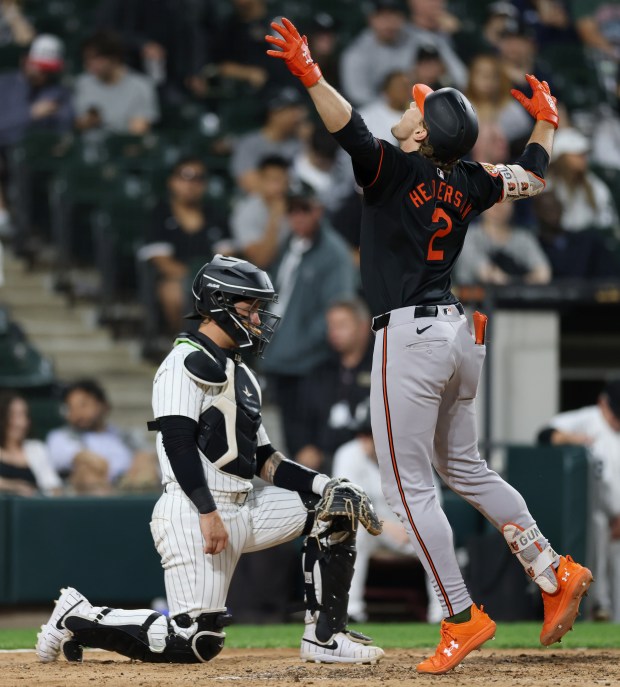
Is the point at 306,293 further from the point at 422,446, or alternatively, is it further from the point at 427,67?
the point at 422,446

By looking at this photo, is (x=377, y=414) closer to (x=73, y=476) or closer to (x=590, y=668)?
(x=590, y=668)

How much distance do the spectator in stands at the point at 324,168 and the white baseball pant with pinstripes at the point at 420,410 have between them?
5.54 m

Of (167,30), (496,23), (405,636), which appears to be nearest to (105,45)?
(167,30)

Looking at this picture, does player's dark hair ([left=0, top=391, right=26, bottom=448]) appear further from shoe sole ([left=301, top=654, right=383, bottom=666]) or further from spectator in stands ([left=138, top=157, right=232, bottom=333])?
shoe sole ([left=301, top=654, right=383, bottom=666])

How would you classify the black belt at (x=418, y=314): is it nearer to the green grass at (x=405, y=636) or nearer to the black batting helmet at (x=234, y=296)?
the black batting helmet at (x=234, y=296)

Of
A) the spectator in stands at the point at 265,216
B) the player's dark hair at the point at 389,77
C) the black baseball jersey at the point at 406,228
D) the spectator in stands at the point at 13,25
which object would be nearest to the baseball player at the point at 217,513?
the black baseball jersey at the point at 406,228

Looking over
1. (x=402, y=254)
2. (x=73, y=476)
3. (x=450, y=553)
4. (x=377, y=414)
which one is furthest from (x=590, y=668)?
(x=73, y=476)

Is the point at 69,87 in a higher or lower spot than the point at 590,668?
higher

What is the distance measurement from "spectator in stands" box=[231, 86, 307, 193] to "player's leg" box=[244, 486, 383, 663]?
241 inches

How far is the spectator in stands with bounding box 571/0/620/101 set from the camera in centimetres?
1307

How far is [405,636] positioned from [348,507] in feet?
6.78

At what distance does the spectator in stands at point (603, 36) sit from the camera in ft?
42.9

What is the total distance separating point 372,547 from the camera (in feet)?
27.3

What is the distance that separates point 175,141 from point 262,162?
1.65 metres
